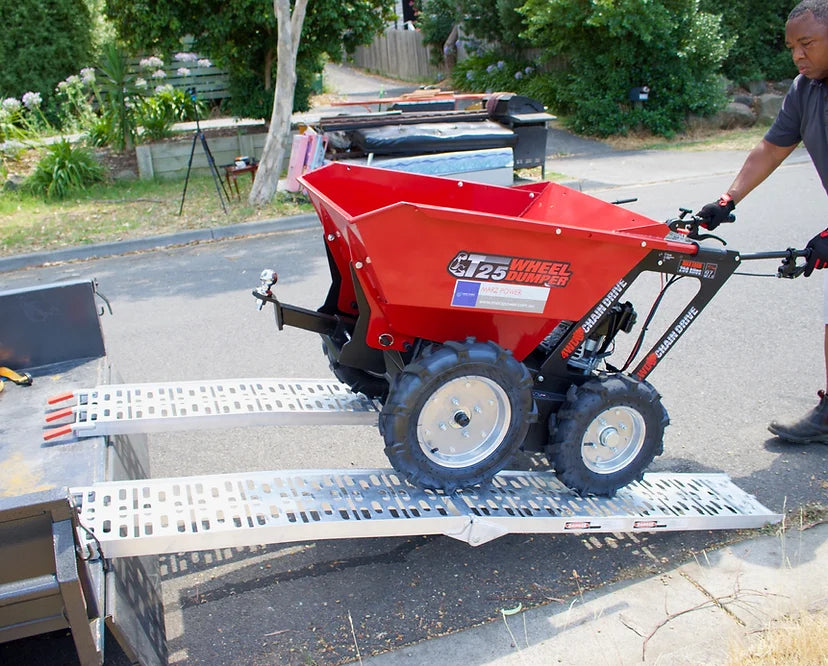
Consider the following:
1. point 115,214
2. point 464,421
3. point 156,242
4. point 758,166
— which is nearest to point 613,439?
point 464,421

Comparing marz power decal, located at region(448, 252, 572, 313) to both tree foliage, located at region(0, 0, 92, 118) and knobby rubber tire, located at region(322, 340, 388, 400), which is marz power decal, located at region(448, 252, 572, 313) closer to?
knobby rubber tire, located at region(322, 340, 388, 400)

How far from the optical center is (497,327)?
3.29 metres

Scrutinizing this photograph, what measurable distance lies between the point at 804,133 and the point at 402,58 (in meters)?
28.9

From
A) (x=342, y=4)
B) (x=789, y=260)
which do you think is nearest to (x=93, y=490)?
(x=789, y=260)

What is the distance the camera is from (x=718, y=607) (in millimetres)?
3088

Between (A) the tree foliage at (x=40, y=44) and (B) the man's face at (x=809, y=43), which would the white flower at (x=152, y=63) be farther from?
(B) the man's face at (x=809, y=43)

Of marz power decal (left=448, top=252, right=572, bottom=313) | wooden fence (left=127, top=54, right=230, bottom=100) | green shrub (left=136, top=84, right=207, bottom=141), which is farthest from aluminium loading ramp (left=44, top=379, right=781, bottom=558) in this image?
wooden fence (left=127, top=54, right=230, bottom=100)

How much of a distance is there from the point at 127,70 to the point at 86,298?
11.0m

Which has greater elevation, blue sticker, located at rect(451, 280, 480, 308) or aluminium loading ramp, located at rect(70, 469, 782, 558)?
blue sticker, located at rect(451, 280, 480, 308)

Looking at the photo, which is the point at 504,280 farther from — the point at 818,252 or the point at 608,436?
the point at 818,252

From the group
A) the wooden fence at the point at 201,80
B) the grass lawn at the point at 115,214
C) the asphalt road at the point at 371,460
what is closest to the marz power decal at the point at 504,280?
the asphalt road at the point at 371,460

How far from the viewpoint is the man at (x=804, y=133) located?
11.9ft

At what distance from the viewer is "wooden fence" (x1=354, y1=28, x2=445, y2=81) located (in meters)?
30.0

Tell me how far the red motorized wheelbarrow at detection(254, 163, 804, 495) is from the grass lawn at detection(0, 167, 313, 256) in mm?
6757
